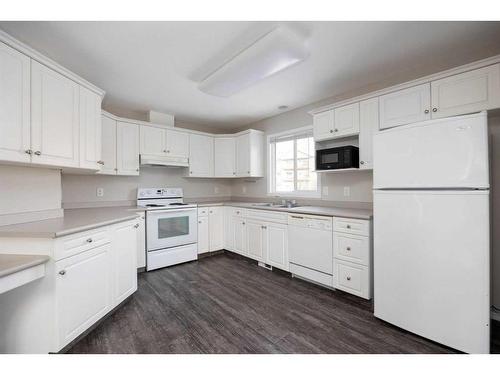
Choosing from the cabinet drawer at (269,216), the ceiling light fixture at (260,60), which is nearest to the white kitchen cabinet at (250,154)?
the cabinet drawer at (269,216)

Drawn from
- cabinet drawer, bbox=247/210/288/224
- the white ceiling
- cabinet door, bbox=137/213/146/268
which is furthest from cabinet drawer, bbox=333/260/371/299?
cabinet door, bbox=137/213/146/268

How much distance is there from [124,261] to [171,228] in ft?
3.81

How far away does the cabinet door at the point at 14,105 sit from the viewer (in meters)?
1.49

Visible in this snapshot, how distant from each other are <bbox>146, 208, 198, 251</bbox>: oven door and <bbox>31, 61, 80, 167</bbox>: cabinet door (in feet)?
4.37

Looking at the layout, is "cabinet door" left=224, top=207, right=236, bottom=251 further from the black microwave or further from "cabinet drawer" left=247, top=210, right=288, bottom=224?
the black microwave

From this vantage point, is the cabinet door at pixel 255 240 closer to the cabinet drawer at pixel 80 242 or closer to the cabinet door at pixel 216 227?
the cabinet door at pixel 216 227

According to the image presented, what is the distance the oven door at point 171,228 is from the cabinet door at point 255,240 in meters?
0.88

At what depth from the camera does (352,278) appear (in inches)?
90.6

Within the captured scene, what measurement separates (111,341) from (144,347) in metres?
0.29

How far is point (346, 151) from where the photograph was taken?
2.57m

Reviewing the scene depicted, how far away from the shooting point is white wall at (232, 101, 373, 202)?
9.14 ft

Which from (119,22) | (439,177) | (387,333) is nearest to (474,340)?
(387,333)

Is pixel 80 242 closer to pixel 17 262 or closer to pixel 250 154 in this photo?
pixel 17 262

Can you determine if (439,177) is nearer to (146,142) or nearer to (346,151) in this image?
(346,151)
